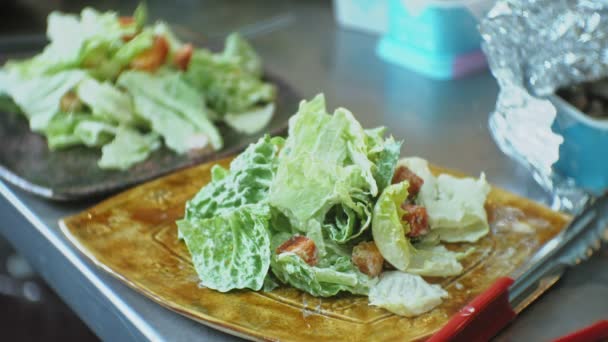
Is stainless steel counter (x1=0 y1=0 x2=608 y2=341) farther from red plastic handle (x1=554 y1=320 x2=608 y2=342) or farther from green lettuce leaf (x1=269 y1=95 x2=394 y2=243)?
green lettuce leaf (x1=269 y1=95 x2=394 y2=243)

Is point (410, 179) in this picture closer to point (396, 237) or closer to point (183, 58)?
point (396, 237)

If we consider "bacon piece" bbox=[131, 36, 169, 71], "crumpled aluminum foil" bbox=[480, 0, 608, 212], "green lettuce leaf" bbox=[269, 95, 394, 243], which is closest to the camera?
"green lettuce leaf" bbox=[269, 95, 394, 243]

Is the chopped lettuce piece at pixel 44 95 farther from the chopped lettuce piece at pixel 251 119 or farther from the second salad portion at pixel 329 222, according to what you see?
the second salad portion at pixel 329 222

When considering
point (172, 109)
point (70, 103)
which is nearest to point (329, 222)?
point (172, 109)

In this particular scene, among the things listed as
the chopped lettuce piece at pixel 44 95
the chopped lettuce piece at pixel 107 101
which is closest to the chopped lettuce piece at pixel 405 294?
the chopped lettuce piece at pixel 107 101

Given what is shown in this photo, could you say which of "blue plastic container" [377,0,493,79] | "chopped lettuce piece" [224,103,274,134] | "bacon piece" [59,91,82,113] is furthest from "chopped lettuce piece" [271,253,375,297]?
"blue plastic container" [377,0,493,79]

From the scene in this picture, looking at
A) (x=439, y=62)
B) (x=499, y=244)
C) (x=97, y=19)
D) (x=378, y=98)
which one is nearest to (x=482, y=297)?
(x=499, y=244)
